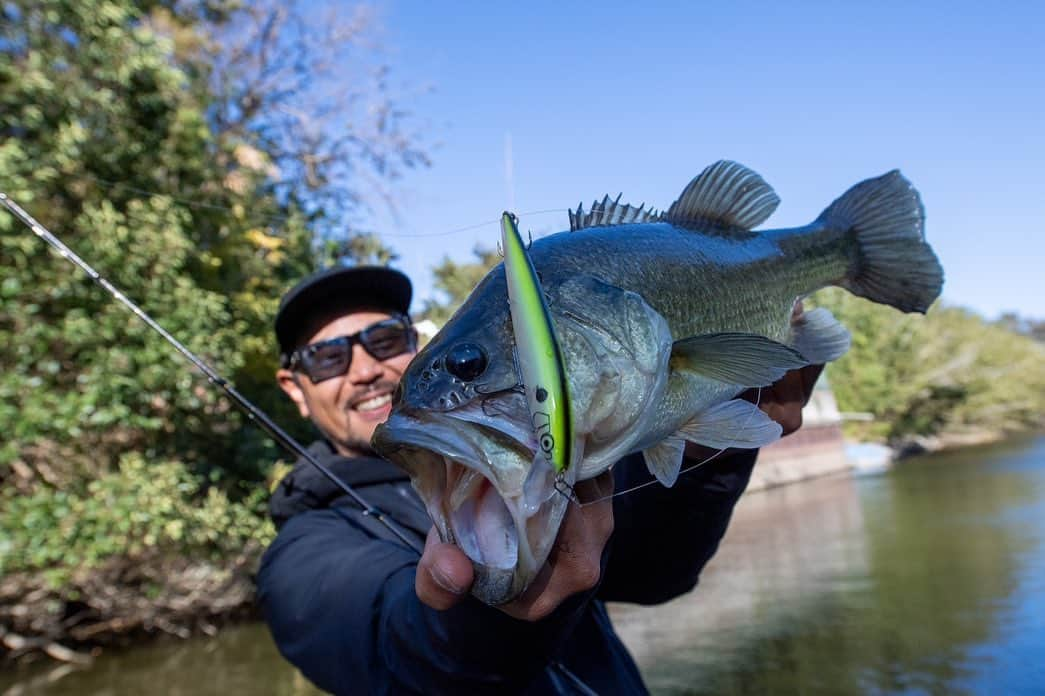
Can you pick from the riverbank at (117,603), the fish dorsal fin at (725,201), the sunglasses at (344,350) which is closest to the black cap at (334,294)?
the sunglasses at (344,350)

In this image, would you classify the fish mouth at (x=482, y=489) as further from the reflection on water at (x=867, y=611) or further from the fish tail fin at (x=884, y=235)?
the reflection on water at (x=867, y=611)

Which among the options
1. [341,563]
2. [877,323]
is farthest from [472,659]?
[877,323]

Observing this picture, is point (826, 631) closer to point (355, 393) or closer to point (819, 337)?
point (355, 393)

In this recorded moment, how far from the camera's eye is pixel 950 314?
4006cm

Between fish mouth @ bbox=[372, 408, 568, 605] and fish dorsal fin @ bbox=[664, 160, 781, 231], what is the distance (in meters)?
0.81

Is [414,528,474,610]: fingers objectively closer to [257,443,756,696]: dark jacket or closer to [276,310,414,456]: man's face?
[257,443,756,696]: dark jacket

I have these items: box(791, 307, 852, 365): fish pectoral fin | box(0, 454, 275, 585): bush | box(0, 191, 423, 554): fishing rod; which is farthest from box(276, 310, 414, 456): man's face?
box(0, 454, 275, 585): bush

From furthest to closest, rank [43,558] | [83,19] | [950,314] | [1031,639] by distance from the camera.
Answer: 1. [950,314]
2. [1031,639]
3. [83,19]
4. [43,558]

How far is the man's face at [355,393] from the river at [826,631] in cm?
599

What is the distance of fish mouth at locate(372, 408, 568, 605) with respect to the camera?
1.01m

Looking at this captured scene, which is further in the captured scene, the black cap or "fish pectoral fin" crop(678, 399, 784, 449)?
the black cap

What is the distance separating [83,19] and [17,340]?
125 inches

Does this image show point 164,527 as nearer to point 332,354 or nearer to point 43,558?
point 43,558

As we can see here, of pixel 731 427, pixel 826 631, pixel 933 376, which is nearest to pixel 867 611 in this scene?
pixel 826 631
